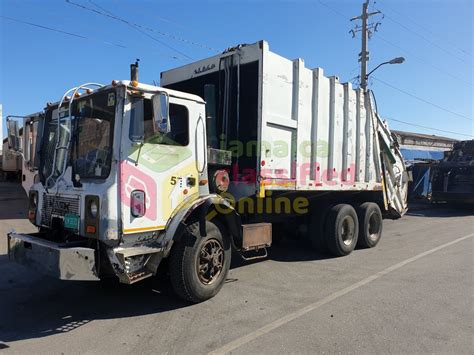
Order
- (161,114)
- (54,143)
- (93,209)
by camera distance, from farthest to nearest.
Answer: (54,143) < (93,209) < (161,114)

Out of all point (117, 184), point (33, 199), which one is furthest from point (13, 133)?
point (117, 184)

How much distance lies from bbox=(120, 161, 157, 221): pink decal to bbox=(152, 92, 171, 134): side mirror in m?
0.54

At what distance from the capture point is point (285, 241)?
945 centimetres

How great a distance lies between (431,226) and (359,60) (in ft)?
46.7

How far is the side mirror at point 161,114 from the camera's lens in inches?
171

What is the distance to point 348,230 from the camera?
8.37 m

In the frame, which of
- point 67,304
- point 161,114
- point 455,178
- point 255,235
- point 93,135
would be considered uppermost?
point 161,114

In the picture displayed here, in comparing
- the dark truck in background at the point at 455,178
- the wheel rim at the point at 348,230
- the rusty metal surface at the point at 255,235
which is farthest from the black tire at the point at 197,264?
the dark truck in background at the point at 455,178

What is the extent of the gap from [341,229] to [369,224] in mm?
1356

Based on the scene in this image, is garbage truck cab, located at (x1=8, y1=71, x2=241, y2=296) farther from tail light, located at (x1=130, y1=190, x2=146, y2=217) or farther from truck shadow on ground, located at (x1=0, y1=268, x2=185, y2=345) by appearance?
truck shadow on ground, located at (x1=0, y1=268, x2=185, y2=345)

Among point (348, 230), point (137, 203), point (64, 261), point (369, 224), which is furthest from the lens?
point (369, 224)

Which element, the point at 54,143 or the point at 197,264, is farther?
the point at 54,143

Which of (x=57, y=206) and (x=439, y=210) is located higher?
(x=57, y=206)

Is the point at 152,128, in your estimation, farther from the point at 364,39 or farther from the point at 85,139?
the point at 364,39
